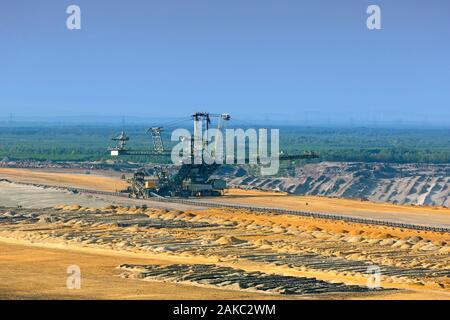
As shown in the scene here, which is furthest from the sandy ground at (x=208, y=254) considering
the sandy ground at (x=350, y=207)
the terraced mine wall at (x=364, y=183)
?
the terraced mine wall at (x=364, y=183)

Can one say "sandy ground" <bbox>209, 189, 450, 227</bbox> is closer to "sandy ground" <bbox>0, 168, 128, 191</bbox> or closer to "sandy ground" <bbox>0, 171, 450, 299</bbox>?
"sandy ground" <bbox>0, 171, 450, 299</bbox>

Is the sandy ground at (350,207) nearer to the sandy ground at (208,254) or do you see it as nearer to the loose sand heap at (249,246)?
the sandy ground at (208,254)

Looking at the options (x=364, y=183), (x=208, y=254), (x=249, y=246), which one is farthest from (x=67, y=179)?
(x=208, y=254)

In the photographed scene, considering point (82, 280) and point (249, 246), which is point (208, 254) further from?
point (82, 280)

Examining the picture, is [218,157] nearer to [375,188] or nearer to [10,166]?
[375,188]

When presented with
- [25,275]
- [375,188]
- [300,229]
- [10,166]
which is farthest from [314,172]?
[25,275]

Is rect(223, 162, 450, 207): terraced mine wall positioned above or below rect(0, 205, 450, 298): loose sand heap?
below

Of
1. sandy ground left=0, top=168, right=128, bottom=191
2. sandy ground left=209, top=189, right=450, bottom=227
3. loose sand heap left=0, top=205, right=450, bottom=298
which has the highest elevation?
loose sand heap left=0, top=205, right=450, bottom=298

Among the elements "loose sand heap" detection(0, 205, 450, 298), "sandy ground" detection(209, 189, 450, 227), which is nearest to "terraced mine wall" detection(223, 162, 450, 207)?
"sandy ground" detection(209, 189, 450, 227)
